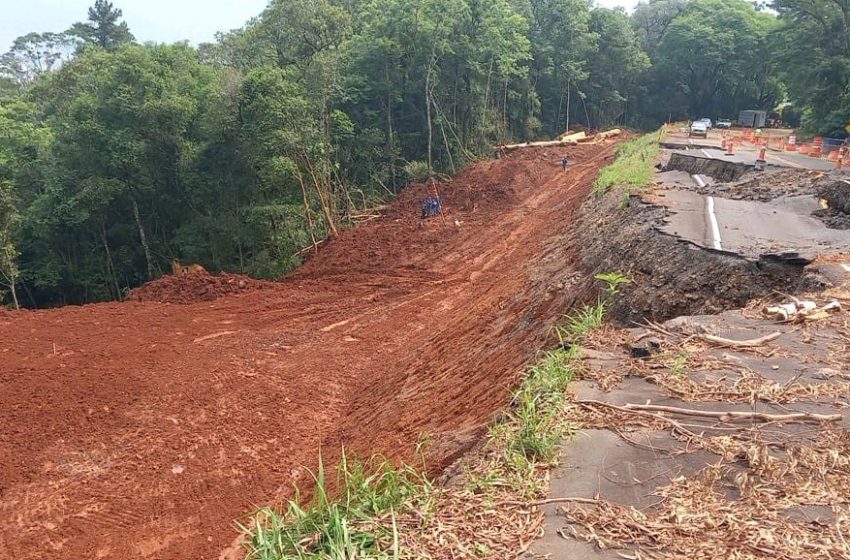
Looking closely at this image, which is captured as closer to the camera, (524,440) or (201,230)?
(524,440)

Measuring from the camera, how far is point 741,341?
5238 mm

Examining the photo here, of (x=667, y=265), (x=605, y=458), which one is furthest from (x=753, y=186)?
(x=605, y=458)

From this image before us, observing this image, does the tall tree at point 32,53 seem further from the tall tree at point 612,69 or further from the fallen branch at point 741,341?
the fallen branch at point 741,341

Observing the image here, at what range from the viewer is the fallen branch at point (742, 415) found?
3916mm

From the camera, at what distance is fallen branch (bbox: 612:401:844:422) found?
3916 mm

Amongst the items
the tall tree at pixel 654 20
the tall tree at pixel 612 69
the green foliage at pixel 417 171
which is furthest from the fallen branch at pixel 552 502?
the tall tree at pixel 654 20

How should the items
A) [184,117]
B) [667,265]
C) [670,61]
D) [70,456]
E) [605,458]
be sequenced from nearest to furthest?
[605,458], [667,265], [70,456], [184,117], [670,61]

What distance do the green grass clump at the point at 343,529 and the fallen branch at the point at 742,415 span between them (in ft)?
6.13

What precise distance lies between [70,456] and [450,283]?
9317 millimetres

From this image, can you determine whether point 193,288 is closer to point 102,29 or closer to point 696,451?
point 696,451

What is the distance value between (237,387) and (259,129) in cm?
1076

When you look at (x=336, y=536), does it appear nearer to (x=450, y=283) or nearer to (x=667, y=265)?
(x=667, y=265)

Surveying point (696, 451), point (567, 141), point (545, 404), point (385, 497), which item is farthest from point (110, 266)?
point (567, 141)

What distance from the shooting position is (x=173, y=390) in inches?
411
